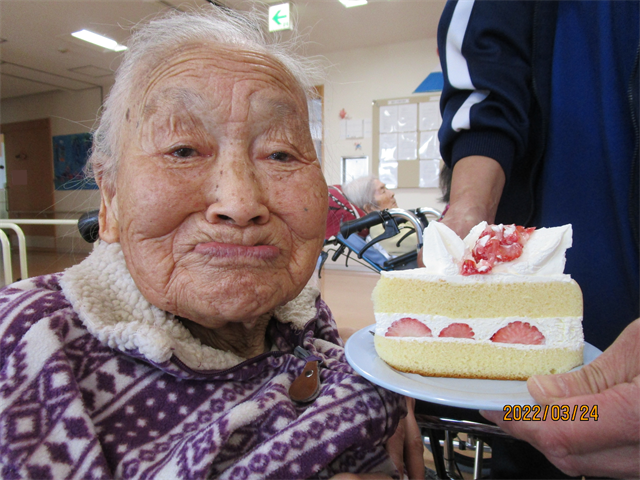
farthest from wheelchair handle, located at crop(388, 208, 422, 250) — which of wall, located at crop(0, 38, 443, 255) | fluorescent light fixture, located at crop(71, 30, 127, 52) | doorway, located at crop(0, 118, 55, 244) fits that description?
doorway, located at crop(0, 118, 55, 244)

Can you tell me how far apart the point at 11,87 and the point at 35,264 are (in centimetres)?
421

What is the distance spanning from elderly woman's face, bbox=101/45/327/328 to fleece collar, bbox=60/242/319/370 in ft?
0.16

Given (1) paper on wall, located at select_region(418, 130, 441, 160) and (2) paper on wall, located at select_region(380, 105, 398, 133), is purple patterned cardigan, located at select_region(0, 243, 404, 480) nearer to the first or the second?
(1) paper on wall, located at select_region(418, 130, 441, 160)

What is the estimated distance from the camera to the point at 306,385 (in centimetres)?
80

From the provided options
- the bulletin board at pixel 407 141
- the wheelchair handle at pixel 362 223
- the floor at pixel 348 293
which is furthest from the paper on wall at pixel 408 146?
the wheelchair handle at pixel 362 223

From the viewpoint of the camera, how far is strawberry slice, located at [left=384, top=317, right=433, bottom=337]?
0.94 metres

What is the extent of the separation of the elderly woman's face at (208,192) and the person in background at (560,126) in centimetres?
59

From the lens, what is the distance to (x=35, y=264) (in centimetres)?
671

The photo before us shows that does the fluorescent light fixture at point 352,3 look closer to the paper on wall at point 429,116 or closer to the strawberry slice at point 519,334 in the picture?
the paper on wall at point 429,116

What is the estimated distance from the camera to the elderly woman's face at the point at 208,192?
0.68 metres

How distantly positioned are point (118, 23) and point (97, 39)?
2560mm

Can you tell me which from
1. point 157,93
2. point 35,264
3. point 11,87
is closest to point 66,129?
point 11,87

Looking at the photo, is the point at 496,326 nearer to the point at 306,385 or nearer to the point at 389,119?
the point at 306,385

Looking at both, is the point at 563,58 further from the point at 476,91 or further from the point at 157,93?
the point at 157,93
